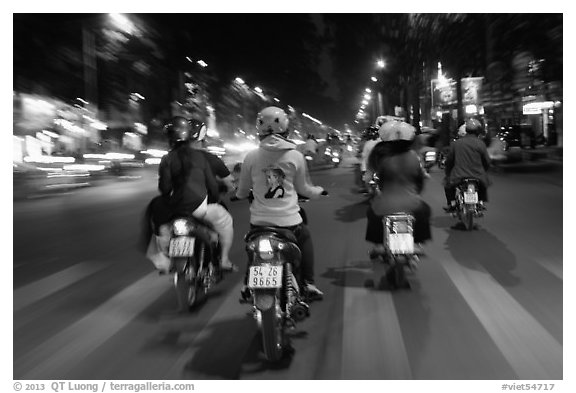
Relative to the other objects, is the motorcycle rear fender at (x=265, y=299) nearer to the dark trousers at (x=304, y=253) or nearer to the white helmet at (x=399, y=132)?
the dark trousers at (x=304, y=253)

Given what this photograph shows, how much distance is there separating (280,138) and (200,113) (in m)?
27.8

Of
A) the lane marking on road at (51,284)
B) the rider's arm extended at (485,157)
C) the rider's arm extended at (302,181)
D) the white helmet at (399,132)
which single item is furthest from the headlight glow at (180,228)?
the rider's arm extended at (485,157)

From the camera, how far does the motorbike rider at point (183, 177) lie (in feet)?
18.1

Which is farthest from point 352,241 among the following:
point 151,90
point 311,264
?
point 151,90

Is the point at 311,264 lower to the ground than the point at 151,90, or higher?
lower

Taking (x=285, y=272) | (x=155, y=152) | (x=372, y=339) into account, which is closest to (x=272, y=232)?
(x=285, y=272)

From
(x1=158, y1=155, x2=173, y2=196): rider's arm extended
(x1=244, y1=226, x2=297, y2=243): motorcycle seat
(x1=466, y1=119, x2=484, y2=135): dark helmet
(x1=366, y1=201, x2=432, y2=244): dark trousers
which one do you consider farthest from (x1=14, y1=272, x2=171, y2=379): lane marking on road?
(x1=466, y1=119, x2=484, y2=135): dark helmet

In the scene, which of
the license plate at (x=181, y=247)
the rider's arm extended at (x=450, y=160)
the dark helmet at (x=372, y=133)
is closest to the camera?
the license plate at (x=181, y=247)

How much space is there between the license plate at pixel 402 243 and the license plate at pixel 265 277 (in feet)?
6.25

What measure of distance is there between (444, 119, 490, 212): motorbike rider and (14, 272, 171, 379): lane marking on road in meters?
4.91

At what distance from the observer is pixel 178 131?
18.2 feet

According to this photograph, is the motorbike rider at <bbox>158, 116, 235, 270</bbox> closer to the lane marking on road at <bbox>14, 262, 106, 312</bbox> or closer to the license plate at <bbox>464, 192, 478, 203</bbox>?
the lane marking on road at <bbox>14, 262, 106, 312</bbox>
